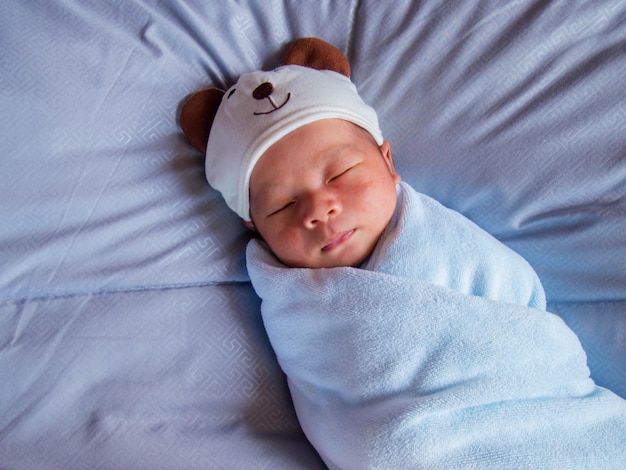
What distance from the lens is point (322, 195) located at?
3.38 feet

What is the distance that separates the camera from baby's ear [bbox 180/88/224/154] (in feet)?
3.80

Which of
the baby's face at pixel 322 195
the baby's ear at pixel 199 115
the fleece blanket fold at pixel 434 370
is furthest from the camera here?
the baby's ear at pixel 199 115

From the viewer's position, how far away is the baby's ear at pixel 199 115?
3.80ft

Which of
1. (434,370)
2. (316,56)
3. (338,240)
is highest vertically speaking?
(316,56)

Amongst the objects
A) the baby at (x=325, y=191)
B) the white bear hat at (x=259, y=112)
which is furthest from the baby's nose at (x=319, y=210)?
the white bear hat at (x=259, y=112)

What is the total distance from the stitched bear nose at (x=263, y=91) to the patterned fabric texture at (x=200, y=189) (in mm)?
149

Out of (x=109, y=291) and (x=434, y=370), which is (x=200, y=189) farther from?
(x=434, y=370)

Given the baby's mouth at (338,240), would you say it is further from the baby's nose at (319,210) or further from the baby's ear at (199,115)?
the baby's ear at (199,115)

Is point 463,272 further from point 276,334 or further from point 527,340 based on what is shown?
point 276,334

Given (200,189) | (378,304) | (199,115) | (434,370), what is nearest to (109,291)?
(200,189)

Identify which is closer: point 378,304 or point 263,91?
point 378,304

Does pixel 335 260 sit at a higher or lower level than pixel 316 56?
lower

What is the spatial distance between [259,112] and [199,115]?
0.15 meters

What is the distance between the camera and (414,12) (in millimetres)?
1262
